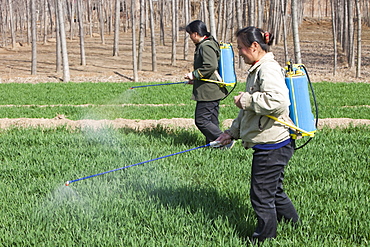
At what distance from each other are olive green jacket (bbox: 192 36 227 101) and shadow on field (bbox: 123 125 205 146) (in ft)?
3.16

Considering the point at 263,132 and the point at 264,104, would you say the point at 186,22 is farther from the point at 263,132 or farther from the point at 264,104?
the point at 264,104

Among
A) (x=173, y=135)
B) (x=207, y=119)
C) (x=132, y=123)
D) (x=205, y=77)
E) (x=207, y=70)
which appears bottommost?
Answer: (x=132, y=123)

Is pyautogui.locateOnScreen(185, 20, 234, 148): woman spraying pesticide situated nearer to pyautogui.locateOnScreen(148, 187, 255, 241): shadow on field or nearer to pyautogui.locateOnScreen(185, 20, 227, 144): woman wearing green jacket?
pyautogui.locateOnScreen(185, 20, 227, 144): woman wearing green jacket

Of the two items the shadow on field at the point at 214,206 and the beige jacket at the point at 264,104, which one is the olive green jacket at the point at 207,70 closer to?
the shadow on field at the point at 214,206

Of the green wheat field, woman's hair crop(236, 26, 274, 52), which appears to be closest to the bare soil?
the green wheat field

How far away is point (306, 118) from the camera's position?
137 inches

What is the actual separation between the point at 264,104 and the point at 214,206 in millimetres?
1450

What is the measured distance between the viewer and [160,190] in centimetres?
483

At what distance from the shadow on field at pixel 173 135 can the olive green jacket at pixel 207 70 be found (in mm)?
963

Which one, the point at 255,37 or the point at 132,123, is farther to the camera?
the point at 132,123

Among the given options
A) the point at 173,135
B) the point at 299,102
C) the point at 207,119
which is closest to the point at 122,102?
the point at 173,135

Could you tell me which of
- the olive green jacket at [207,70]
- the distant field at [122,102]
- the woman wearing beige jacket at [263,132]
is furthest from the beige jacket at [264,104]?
the distant field at [122,102]

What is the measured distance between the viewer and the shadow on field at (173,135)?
7334 millimetres

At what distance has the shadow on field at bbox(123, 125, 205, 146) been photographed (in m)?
7.33
